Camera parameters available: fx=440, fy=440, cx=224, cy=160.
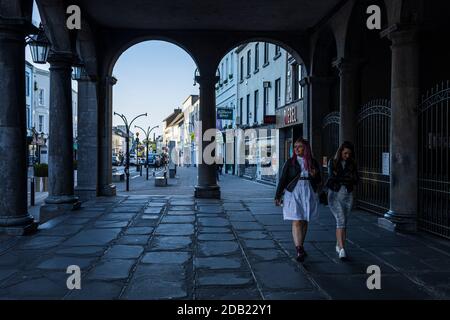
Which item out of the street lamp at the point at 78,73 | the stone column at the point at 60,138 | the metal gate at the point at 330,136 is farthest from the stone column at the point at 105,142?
the metal gate at the point at 330,136

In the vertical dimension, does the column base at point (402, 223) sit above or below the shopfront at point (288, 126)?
below

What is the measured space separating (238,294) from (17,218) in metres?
5.02

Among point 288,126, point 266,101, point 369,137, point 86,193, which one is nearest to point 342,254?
point 369,137

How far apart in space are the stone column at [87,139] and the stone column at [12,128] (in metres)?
5.95

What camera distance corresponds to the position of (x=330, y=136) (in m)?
13.2

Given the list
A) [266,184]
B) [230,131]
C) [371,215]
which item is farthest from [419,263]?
[230,131]

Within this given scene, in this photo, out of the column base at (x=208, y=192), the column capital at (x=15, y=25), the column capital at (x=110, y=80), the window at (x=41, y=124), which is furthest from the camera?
the window at (x=41, y=124)

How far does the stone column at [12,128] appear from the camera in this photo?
7562 mm

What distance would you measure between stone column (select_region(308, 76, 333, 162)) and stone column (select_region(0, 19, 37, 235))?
876cm

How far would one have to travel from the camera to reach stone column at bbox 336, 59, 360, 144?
1125 centimetres

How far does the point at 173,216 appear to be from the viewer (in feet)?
33.0

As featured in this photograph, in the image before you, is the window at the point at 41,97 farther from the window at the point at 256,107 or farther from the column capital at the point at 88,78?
the column capital at the point at 88,78

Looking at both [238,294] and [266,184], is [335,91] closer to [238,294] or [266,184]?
[266,184]

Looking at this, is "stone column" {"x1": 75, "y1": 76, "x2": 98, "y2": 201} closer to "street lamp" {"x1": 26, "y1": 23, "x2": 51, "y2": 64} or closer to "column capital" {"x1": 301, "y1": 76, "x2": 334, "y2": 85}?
"street lamp" {"x1": 26, "y1": 23, "x2": 51, "y2": 64}
